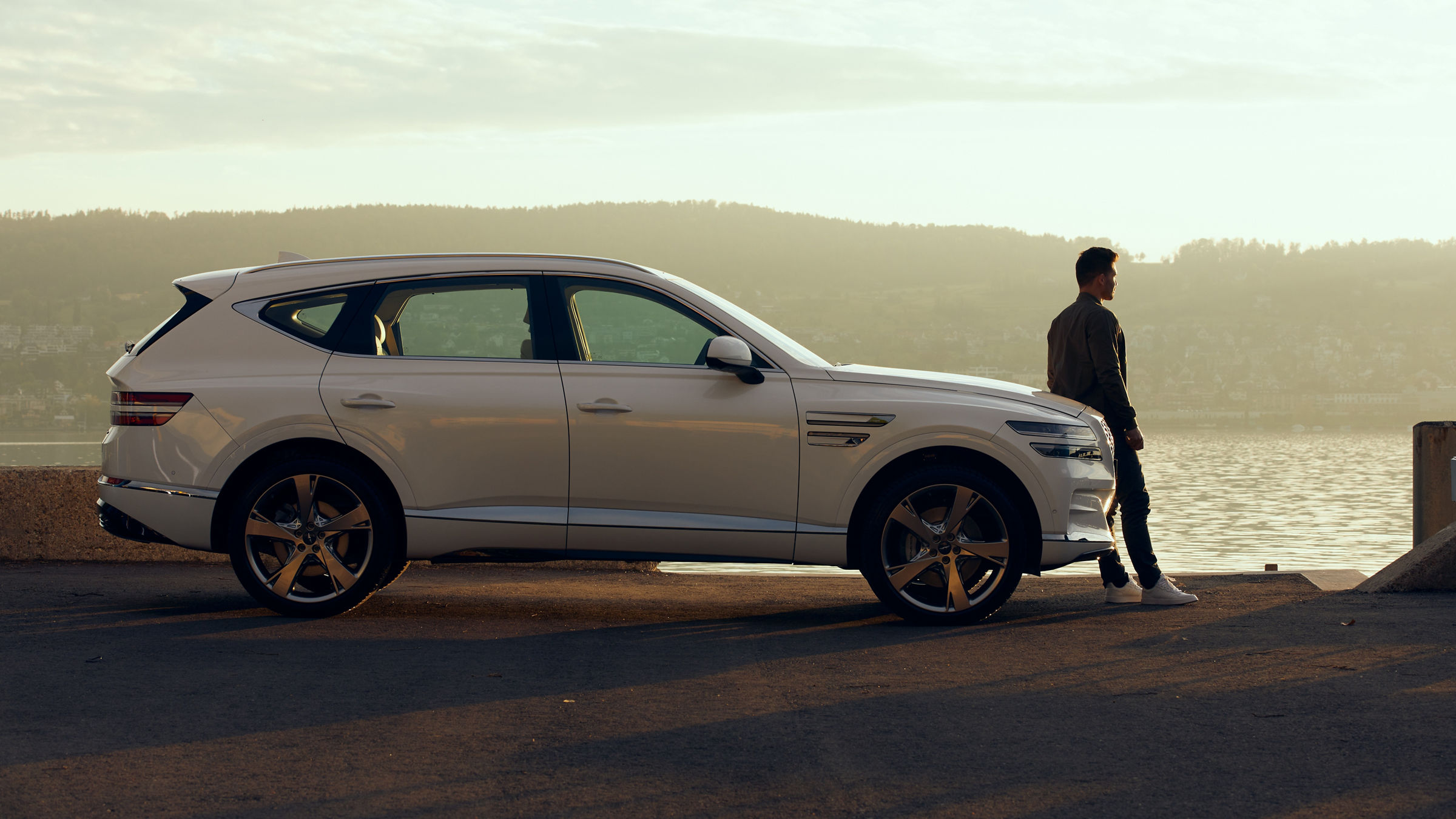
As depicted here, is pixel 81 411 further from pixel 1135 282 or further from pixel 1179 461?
pixel 1135 282

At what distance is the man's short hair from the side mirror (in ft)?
7.50

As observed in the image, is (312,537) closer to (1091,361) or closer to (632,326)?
(632,326)

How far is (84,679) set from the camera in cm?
490

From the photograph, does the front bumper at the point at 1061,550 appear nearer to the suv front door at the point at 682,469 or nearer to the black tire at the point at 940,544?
the black tire at the point at 940,544

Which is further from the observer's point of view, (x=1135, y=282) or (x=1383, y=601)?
(x=1135, y=282)

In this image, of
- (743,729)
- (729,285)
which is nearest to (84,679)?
(743,729)

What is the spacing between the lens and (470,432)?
6.12 meters

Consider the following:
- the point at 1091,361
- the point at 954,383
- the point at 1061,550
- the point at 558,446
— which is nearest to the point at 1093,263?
the point at 1091,361

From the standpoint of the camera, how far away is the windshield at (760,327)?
20.7ft

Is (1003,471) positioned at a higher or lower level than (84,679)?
higher

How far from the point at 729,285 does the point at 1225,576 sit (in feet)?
235

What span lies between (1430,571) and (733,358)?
435 cm

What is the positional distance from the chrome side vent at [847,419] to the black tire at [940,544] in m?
0.30

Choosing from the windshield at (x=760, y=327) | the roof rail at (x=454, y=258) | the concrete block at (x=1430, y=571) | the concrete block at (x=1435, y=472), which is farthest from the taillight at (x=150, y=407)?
the concrete block at (x=1435, y=472)
